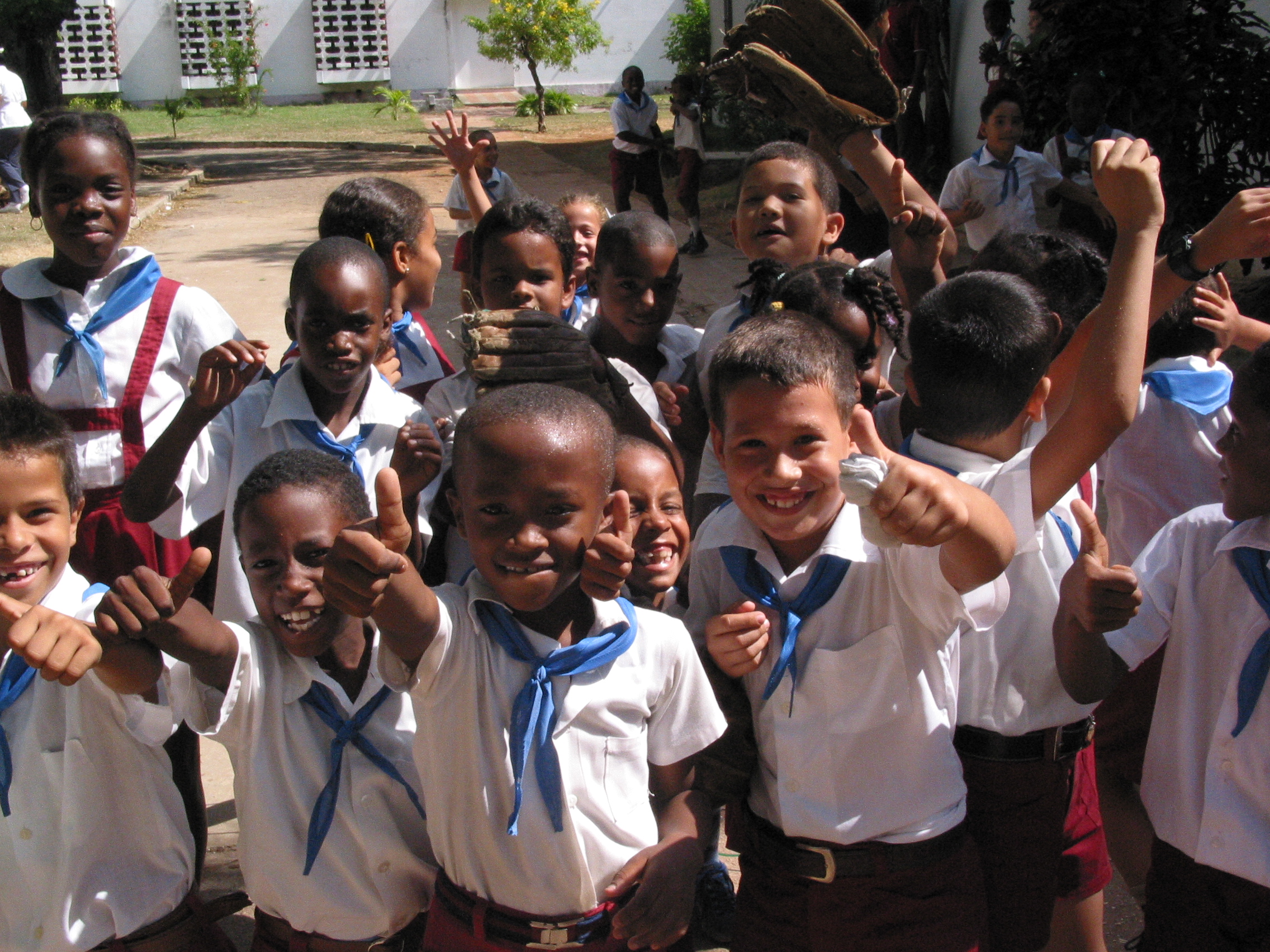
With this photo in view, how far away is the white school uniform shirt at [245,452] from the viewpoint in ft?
7.52

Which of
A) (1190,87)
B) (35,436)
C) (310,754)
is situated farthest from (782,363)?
(1190,87)

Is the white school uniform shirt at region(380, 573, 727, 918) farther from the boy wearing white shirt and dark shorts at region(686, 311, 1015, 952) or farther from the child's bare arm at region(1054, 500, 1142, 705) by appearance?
the child's bare arm at region(1054, 500, 1142, 705)

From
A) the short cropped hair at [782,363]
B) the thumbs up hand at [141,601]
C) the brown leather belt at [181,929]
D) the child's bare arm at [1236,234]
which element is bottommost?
the brown leather belt at [181,929]

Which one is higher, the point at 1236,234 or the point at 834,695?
the point at 1236,234

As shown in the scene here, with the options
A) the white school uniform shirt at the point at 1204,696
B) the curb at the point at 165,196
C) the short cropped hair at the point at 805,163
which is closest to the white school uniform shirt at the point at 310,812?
the white school uniform shirt at the point at 1204,696

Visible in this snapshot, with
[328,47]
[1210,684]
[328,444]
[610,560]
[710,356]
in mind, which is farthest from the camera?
[328,47]

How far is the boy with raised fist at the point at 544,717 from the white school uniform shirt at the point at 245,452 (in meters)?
0.66

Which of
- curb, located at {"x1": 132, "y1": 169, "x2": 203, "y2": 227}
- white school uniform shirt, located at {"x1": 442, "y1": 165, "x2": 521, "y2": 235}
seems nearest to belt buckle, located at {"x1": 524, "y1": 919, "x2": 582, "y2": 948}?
white school uniform shirt, located at {"x1": 442, "y1": 165, "x2": 521, "y2": 235}

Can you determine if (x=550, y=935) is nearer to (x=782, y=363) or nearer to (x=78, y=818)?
(x=78, y=818)

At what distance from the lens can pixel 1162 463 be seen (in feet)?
7.79

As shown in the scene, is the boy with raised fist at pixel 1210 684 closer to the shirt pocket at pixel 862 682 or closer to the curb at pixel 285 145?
the shirt pocket at pixel 862 682

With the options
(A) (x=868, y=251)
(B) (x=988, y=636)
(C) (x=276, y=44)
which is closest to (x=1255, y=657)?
(B) (x=988, y=636)

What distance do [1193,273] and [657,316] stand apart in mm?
1238

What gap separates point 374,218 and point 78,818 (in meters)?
1.76
